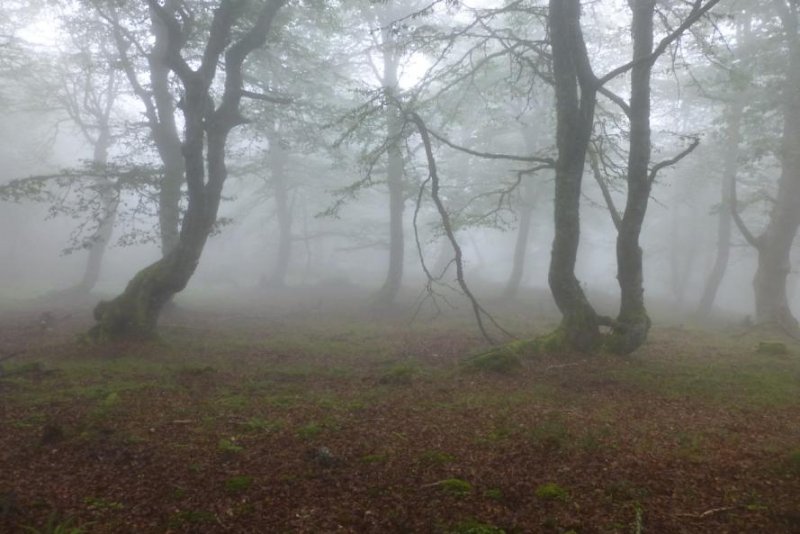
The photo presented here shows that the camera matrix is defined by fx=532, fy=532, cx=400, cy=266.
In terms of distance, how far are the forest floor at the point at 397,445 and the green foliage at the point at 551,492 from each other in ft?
0.06

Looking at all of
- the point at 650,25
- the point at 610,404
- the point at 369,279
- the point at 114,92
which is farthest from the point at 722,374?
the point at 369,279

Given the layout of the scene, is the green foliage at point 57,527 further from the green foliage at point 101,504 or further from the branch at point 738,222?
the branch at point 738,222

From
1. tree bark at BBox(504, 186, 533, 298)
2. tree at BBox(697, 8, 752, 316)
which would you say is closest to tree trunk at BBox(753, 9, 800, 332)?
tree at BBox(697, 8, 752, 316)

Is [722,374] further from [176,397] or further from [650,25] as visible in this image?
[176,397]

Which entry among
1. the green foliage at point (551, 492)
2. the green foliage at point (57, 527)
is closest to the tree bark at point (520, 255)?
the green foliage at point (551, 492)

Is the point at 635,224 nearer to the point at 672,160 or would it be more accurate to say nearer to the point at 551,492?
the point at 672,160

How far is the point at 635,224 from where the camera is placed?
9.44 metres

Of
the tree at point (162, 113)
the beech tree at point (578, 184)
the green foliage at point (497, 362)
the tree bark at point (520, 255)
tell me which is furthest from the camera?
the tree bark at point (520, 255)

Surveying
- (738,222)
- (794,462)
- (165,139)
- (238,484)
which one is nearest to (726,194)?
(738,222)

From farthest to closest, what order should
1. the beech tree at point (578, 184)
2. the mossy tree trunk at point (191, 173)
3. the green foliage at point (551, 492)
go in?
the mossy tree trunk at point (191, 173), the beech tree at point (578, 184), the green foliage at point (551, 492)

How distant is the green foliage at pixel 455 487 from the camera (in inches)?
183

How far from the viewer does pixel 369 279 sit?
37906 millimetres

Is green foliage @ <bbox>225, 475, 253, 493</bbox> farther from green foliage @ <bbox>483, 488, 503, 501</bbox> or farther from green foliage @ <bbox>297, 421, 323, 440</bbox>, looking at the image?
green foliage @ <bbox>483, 488, 503, 501</bbox>

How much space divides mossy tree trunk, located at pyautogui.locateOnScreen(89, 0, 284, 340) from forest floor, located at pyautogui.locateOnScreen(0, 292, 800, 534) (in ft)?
2.98
